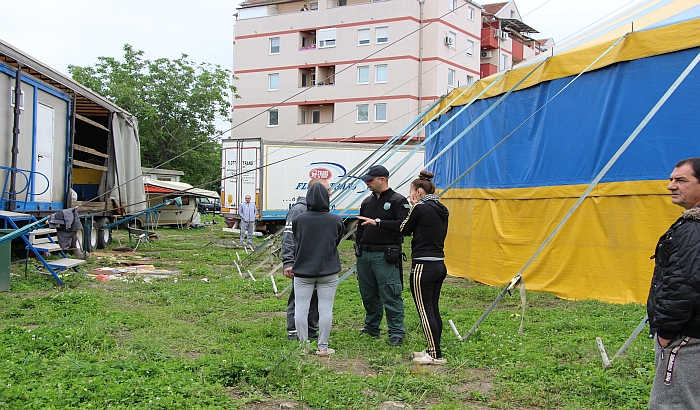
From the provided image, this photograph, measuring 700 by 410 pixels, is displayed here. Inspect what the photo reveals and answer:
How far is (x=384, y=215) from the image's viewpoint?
20.7ft

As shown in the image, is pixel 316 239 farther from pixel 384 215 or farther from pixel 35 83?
pixel 35 83

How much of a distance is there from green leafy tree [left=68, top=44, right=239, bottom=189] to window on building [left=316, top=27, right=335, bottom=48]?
576 centimetres

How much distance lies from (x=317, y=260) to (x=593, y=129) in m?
4.74

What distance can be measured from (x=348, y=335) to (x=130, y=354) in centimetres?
226

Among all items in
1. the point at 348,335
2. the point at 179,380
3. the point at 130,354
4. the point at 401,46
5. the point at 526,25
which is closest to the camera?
the point at 179,380

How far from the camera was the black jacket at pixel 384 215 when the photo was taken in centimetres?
626

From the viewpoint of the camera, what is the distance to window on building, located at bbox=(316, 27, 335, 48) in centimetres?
3600

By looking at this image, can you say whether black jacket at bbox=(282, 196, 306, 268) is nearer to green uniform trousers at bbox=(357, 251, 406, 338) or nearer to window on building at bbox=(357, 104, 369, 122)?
green uniform trousers at bbox=(357, 251, 406, 338)

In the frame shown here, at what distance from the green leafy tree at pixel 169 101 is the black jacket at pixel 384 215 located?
1137 inches

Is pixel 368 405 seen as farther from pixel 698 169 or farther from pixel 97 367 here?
pixel 698 169

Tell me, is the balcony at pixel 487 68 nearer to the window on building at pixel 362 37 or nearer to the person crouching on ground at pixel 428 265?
the window on building at pixel 362 37

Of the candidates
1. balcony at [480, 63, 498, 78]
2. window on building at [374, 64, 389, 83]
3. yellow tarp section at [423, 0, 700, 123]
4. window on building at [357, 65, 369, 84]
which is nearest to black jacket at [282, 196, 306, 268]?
yellow tarp section at [423, 0, 700, 123]

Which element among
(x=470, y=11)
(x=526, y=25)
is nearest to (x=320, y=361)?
(x=470, y=11)

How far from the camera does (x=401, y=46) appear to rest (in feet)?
113
